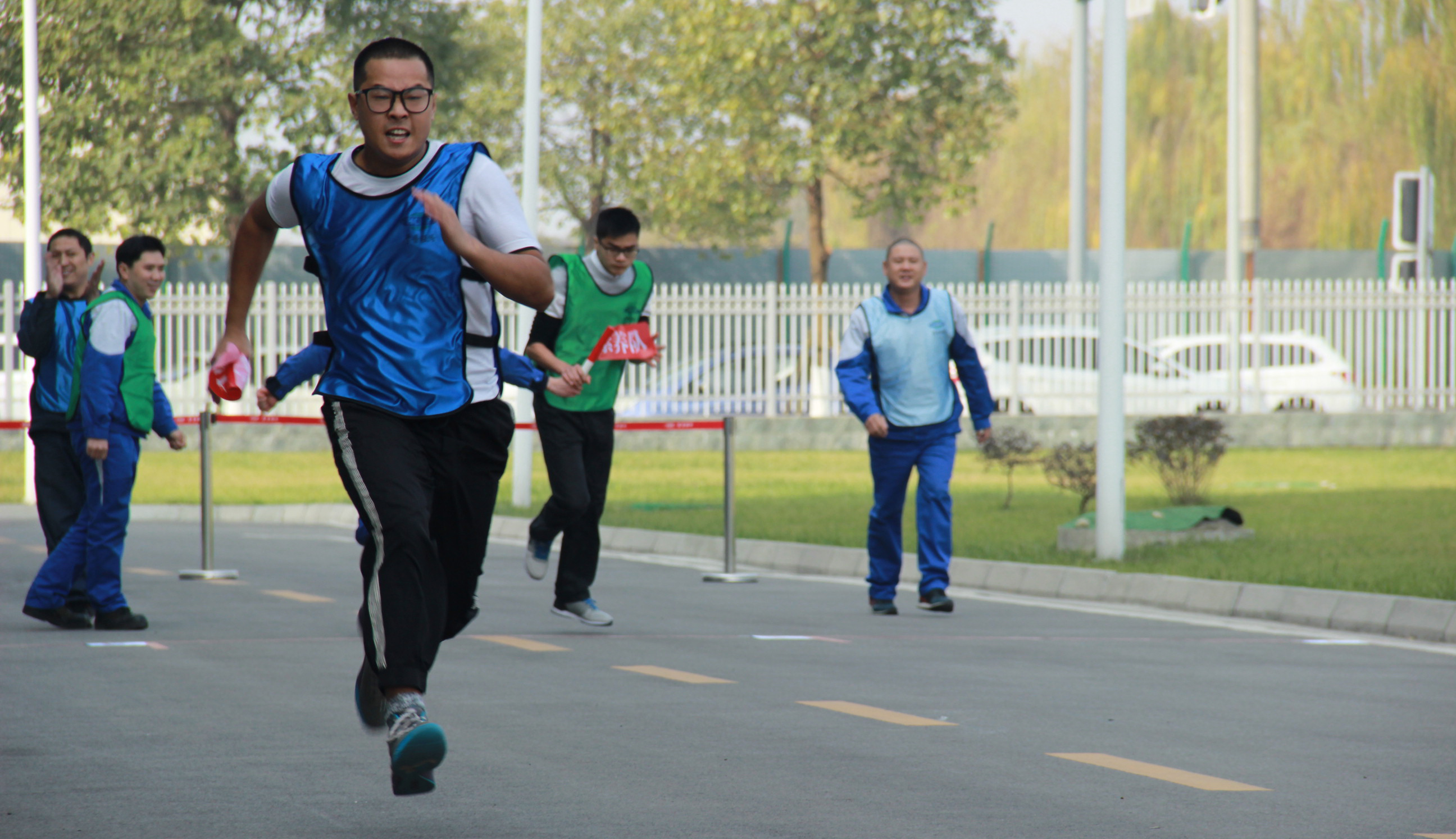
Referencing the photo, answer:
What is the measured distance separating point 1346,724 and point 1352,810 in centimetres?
157

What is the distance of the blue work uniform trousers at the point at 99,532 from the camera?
8914mm

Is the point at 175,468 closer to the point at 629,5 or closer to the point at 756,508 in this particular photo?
the point at 756,508

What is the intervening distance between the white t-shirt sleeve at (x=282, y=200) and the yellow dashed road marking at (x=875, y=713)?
8.42ft

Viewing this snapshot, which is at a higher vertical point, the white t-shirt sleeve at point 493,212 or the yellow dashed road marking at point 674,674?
the white t-shirt sleeve at point 493,212

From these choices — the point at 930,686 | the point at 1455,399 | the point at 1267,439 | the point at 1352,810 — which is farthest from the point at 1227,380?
the point at 1352,810

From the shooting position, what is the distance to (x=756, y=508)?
17.0 meters

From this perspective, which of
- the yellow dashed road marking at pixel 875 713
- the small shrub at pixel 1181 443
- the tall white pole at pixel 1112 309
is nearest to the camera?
the yellow dashed road marking at pixel 875 713

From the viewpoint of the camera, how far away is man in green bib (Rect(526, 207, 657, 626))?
360 inches

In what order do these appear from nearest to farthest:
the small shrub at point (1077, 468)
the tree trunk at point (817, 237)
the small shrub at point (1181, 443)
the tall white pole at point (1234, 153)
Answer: the small shrub at point (1077, 468) → the small shrub at point (1181, 443) → the tall white pole at point (1234, 153) → the tree trunk at point (817, 237)

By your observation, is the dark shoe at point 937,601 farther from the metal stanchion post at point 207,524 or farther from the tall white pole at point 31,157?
the tall white pole at point 31,157

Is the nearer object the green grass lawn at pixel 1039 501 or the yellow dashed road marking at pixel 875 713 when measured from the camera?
the yellow dashed road marking at pixel 875 713

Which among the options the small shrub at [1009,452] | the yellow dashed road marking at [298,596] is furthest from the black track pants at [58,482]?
the small shrub at [1009,452]

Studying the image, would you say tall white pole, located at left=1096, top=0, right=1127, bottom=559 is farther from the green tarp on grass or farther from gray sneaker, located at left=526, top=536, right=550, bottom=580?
gray sneaker, located at left=526, top=536, right=550, bottom=580

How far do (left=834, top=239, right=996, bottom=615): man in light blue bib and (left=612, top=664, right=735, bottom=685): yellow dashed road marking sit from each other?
2.57m
